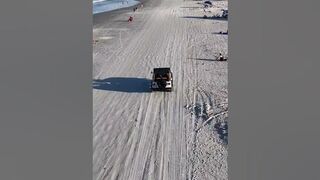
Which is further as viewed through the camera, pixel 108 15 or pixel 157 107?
pixel 108 15

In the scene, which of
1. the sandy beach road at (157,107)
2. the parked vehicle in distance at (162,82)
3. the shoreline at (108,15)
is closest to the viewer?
the sandy beach road at (157,107)

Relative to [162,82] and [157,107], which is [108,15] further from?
[157,107]

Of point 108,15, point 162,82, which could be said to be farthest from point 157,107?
point 108,15

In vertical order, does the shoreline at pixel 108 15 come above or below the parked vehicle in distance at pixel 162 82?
above

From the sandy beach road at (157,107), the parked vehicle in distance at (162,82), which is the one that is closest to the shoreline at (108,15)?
the sandy beach road at (157,107)

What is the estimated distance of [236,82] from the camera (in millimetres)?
1496

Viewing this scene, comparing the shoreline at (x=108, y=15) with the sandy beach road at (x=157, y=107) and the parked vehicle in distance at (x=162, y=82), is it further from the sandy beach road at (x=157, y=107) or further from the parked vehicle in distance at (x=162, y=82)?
the parked vehicle in distance at (x=162, y=82)

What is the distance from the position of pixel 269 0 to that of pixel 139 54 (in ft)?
26.8

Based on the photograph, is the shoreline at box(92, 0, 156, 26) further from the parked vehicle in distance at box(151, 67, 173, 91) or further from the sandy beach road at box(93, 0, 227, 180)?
the parked vehicle in distance at box(151, 67, 173, 91)

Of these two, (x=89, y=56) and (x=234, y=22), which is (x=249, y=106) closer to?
(x=234, y=22)

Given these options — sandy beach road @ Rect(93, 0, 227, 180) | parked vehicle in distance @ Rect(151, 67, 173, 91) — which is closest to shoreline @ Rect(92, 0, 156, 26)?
sandy beach road @ Rect(93, 0, 227, 180)

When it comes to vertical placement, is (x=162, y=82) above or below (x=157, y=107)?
above

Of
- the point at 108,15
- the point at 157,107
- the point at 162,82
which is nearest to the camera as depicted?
the point at 157,107

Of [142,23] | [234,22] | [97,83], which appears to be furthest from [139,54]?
[234,22]
